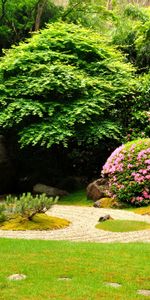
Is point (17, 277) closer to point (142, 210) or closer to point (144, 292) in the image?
point (144, 292)

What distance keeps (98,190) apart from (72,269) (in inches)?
410

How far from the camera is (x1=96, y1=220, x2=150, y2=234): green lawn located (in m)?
11.2

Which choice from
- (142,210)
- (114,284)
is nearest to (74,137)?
(142,210)

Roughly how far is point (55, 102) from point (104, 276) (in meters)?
13.4

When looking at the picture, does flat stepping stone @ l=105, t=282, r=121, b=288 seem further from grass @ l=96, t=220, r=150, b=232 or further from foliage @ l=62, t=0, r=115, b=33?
foliage @ l=62, t=0, r=115, b=33

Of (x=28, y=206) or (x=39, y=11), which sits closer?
(x=28, y=206)

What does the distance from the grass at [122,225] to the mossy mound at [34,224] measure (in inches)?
39.0

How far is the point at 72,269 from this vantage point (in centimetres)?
679

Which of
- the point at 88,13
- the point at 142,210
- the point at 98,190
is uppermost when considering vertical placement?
the point at 88,13

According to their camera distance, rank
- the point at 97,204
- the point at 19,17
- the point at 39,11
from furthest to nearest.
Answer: the point at 19,17 → the point at 39,11 → the point at 97,204

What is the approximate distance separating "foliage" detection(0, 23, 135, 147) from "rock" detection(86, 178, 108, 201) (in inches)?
76.3

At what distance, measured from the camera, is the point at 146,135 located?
19.4 metres

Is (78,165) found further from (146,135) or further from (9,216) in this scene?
(9,216)

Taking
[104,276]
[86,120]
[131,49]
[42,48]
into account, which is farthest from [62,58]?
[104,276]
